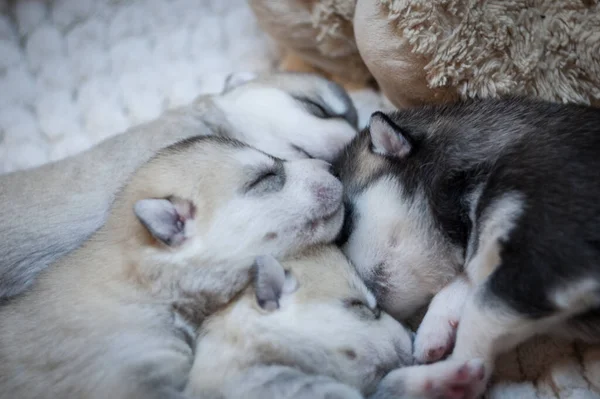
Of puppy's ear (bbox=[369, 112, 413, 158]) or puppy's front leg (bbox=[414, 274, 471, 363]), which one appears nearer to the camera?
puppy's front leg (bbox=[414, 274, 471, 363])

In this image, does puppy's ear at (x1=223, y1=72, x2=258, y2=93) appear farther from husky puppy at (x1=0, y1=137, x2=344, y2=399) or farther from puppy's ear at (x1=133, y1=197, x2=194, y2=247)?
puppy's ear at (x1=133, y1=197, x2=194, y2=247)

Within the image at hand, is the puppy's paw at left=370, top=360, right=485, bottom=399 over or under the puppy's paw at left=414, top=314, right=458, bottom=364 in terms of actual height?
over

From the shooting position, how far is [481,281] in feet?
7.47

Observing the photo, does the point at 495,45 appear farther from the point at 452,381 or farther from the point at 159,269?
the point at 159,269

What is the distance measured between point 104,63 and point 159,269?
223 centimetres

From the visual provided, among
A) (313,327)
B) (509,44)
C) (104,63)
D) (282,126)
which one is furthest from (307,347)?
(104,63)

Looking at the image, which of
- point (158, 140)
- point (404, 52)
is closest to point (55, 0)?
point (158, 140)

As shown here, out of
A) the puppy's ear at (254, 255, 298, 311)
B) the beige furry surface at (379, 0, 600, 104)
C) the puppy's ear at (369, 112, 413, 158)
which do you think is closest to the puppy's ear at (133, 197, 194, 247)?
the puppy's ear at (254, 255, 298, 311)

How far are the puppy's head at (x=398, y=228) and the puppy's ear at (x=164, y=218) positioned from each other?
0.67 metres

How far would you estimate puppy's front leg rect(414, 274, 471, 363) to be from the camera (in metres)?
2.43

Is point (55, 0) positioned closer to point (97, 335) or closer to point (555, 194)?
point (97, 335)

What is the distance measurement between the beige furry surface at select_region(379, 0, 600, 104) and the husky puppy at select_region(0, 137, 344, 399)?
0.78 metres

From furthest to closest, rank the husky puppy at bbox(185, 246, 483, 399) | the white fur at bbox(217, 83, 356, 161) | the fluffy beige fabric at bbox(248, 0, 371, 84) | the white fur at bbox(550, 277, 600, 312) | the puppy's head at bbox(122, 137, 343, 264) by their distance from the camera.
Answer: the fluffy beige fabric at bbox(248, 0, 371, 84) < the white fur at bbox(217, 83, 356, 161) < the puppy's head at bbox(122, 137, 343, 264) < the husky puppy at bbox(185, 246, 483, 399) < the white fur at bbox(550, 277, 600, 312)

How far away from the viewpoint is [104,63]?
418 centimetres
